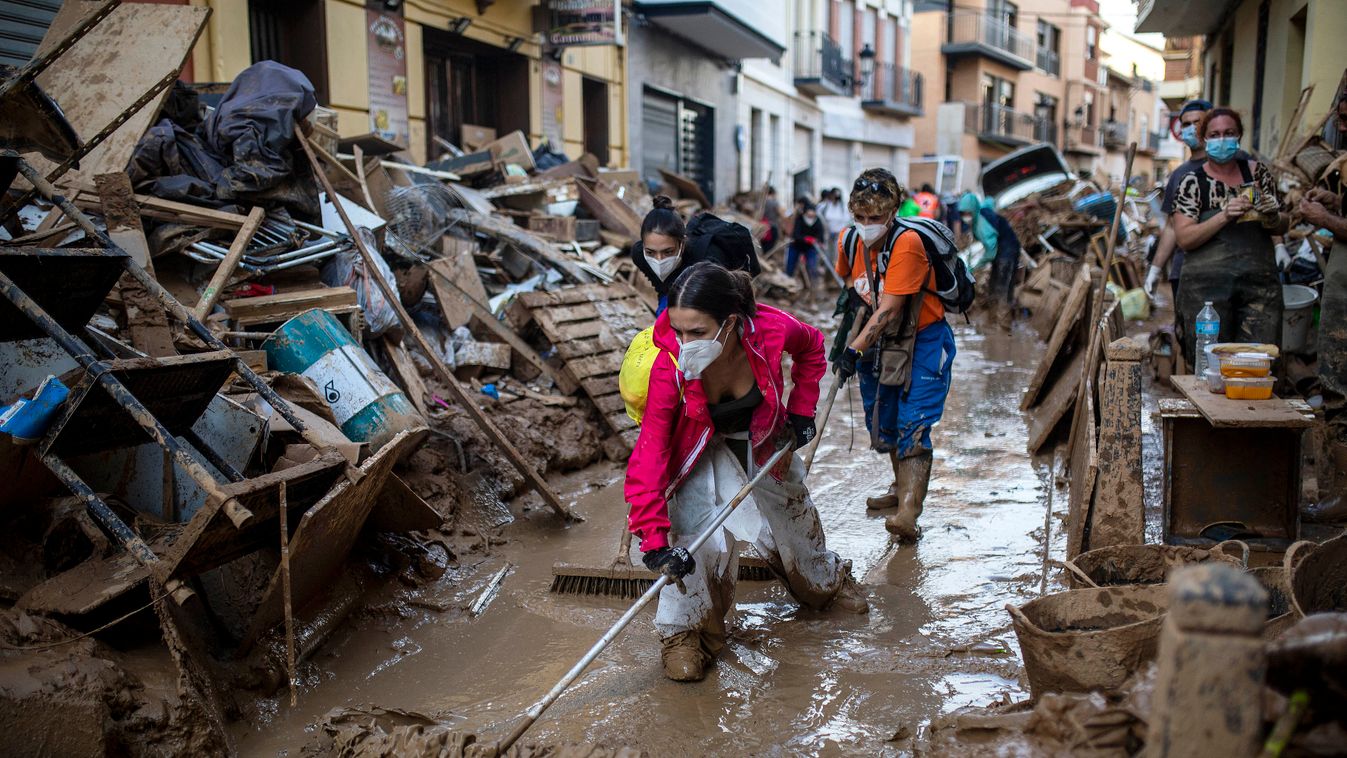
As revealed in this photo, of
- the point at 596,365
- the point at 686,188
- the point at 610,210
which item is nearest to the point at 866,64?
the point at 686,188

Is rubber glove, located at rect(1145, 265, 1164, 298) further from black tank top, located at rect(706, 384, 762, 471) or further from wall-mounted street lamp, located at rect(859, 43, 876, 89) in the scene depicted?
wall-mounted street lamp, located at rect(859, 43, 876, 89)

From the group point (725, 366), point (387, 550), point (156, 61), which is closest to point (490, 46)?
point (156, 61)

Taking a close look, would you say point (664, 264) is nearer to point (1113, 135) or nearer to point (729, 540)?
point (729, 540)

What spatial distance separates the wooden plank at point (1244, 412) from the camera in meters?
3.58

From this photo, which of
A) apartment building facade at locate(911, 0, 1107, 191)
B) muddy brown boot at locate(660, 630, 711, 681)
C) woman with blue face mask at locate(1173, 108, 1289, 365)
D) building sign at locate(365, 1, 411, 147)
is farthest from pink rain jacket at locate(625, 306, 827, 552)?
apartment building facade at locate(911, 0, 1107, 191)

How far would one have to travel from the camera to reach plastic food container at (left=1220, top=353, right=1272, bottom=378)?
13.0ft

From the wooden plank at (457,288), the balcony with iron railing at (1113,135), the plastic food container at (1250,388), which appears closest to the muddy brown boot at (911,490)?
the plastic food container at (1250,388)

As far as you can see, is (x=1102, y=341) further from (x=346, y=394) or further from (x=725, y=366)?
(x=346, y=394)

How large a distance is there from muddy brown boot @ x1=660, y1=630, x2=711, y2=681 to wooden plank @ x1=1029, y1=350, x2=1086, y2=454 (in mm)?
3437

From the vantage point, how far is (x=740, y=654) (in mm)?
3648

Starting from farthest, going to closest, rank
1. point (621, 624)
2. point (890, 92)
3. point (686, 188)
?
1. point (890, 92)
2. point (686, 188)
3. point (621, 624)

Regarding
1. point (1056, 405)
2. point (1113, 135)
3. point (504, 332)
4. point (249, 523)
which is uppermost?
point (1113, 135)

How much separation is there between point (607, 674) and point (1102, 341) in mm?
3099

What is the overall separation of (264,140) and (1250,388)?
18.8ft
